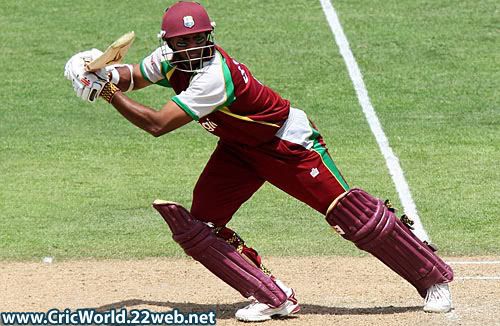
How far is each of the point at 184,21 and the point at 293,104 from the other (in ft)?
20.2

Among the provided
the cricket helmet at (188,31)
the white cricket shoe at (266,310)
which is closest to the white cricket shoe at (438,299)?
the white cricket shoe at (266,310)

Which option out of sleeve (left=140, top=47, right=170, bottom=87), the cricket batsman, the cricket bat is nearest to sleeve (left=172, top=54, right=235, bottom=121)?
the cricket batsman

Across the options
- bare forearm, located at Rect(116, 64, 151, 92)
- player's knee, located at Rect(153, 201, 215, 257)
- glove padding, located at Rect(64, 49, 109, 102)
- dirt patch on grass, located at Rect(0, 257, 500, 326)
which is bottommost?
dirt patch on grass, located at Rect(0, 257, 500, 326)

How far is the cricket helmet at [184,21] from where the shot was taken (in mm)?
6762

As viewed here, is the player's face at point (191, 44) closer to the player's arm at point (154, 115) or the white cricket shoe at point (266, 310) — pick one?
the player's arm at point (154, 115)

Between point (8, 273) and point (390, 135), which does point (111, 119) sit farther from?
point (8, 273)

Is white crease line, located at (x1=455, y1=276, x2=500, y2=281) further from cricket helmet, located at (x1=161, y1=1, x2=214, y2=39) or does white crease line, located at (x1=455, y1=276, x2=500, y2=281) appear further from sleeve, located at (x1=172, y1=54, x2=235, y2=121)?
cricket helmet, located at (x1=161, y1=1, x2=214, y2=39)

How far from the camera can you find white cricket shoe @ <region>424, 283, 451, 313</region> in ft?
23.5

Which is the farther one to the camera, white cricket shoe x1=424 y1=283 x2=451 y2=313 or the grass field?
the grass field

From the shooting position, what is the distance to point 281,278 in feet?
27.4

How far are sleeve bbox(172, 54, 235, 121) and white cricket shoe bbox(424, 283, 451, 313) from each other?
184 centimetres

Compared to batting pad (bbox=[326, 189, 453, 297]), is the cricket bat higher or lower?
higher

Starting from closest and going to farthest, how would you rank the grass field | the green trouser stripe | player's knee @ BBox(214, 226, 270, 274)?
the green trouser stripe, player's knee @ BBox(214, 226, 270, 274), the grass field

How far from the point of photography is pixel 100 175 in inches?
434
